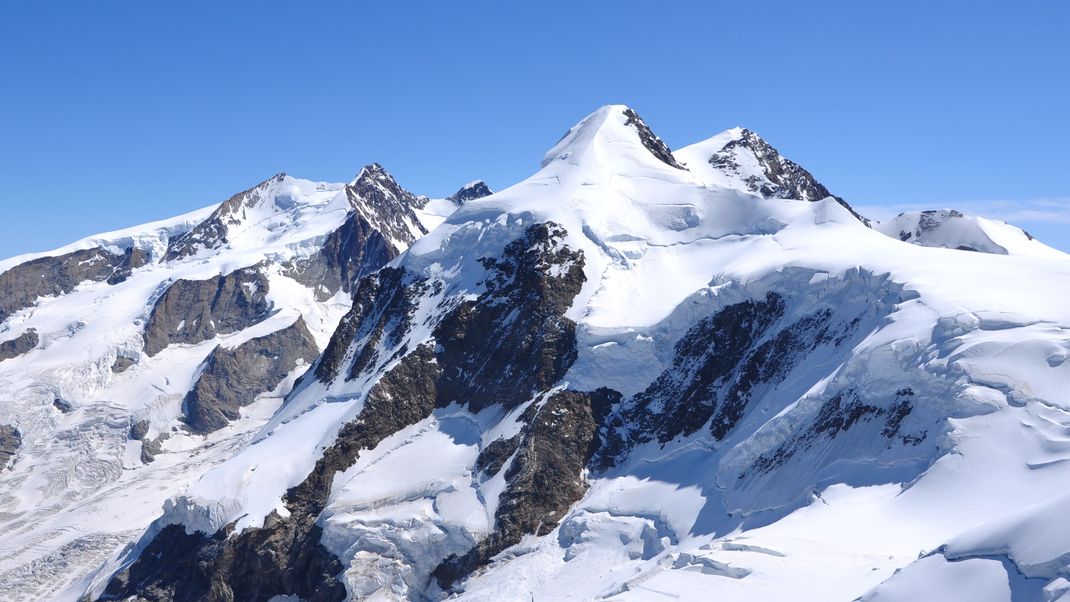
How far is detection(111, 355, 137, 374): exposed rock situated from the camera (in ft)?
512

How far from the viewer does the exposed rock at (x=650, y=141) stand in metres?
111

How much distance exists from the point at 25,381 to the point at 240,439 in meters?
39.5

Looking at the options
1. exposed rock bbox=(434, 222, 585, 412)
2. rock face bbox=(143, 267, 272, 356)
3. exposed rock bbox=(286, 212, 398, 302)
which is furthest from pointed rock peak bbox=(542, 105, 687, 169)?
rock face bbox=(143, 267, 272, 356)

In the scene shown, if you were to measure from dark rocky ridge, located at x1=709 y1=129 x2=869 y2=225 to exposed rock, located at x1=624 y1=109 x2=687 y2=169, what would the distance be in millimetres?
6903

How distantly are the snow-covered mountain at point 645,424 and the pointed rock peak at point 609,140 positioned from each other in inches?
19.3

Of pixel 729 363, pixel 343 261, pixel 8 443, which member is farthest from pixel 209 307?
pixel 729 363

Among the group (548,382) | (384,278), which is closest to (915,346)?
(548,382)

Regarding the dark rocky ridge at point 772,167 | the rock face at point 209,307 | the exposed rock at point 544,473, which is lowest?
the exposed rock at point 544,473

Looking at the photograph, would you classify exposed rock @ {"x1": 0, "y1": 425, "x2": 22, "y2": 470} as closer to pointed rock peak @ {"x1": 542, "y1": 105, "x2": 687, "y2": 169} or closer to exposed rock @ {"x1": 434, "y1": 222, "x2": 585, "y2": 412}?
exposed rock @ {"x1": 434, "y1": 222, "x2": 585, "y2": 412}

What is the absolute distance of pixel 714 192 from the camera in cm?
9650

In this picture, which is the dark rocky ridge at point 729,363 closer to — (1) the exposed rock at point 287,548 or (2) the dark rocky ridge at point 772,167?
(1) the exposed rock at point 287,548

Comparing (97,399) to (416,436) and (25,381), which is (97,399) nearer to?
(25,381)

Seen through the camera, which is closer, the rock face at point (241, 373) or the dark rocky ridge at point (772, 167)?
the dark rocky ridge at point (772, 167)

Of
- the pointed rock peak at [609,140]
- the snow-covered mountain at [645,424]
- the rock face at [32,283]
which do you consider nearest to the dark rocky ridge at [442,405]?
the snow-covered mountain at [645,424]
